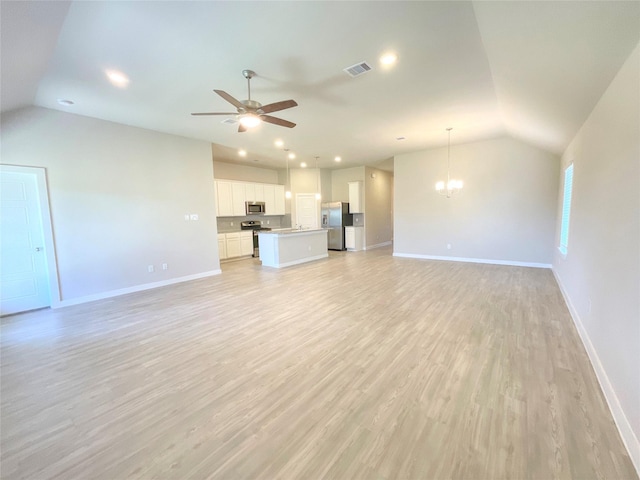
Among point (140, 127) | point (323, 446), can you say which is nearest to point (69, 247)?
point (140, 127)

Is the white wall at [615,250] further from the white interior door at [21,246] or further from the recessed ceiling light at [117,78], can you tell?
the white interior door at [21,246]

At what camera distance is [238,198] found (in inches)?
330

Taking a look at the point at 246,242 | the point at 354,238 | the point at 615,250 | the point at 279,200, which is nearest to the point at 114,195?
the point at 246,242

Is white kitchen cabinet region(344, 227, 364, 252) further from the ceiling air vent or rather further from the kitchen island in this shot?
the ceiling air vent

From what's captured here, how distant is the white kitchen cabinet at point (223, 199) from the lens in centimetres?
786

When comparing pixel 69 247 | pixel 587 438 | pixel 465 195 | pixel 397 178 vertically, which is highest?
pixel 397 178

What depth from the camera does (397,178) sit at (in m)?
7.91

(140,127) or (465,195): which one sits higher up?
Result: (140,127)

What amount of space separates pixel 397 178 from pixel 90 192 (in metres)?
7.27

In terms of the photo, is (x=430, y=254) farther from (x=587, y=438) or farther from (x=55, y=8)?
(x=55, y=8)

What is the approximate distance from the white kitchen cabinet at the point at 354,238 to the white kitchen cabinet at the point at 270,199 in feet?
9.07

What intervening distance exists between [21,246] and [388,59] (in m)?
5.82

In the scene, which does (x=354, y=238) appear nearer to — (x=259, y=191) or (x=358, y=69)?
(x=259, y=191)

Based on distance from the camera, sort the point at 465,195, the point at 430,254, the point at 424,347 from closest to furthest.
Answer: the point at 424,347
the point at 465,195
the point at 430,254
